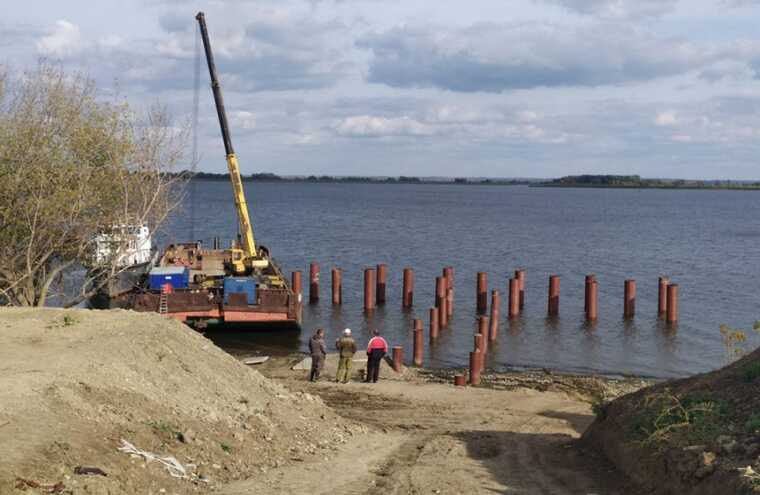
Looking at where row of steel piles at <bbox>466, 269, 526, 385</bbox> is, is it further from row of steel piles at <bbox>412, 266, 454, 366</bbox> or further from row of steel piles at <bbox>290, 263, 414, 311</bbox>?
row of steel piles at <bbox>290, 263, 414, 311</bbox>

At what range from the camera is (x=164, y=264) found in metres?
39.8

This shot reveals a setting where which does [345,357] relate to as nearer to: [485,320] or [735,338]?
[485,320]

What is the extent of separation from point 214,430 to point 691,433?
7035mm

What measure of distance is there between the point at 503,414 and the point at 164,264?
80.1 ft

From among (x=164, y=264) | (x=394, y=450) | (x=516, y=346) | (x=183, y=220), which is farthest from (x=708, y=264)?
(x=183, y=220)

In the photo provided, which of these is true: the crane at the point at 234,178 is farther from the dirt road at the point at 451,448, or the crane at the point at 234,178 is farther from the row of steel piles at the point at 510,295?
the dirt road at the point at 451,448

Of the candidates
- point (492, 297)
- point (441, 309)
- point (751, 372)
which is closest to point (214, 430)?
point (751, 372)

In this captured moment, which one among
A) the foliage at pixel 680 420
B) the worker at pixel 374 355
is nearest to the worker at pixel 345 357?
the worker at pixel 374 355

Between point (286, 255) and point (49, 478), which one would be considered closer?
point (49, 478)

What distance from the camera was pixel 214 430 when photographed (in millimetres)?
13500

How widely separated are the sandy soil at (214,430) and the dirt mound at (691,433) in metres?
0.55

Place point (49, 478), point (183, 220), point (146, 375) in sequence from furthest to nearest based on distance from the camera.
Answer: point (183, 220) → point (146, 375) → point (49, 478)

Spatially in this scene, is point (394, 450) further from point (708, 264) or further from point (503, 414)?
point (708, 264)

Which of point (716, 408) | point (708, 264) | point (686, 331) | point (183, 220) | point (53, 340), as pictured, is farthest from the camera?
point (183, 220)
